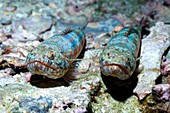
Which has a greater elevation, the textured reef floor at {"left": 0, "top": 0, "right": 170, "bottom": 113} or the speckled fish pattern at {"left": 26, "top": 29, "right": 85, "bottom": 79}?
the speckled fish pattern at {"left": 26, "top": 29, "right": 85, "bottom": 79}

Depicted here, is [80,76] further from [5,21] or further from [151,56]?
[5,21]

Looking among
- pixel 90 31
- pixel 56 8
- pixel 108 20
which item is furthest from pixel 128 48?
pixel 56 8

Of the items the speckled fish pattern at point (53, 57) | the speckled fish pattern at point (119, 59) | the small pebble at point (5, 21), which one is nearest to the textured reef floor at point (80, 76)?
the small pebble at point (5, 21)

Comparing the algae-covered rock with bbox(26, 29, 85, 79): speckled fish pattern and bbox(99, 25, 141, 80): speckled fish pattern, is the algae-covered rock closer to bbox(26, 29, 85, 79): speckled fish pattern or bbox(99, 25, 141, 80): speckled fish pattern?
bbox(99, 25, 141, 80): speckled fish pattern

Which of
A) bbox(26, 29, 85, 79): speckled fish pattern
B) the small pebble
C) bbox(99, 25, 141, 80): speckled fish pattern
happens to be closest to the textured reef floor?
the small pebble

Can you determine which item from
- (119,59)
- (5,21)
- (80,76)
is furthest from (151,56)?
(5,21)
